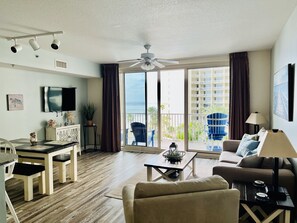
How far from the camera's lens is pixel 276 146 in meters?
2.03

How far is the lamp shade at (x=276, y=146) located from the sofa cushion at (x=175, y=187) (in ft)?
2.15

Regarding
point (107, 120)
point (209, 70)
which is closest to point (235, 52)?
point (209, 70)

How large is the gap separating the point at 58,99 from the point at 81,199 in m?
3.08

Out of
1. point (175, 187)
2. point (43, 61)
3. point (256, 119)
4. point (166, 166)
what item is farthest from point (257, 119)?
point (43, 61)

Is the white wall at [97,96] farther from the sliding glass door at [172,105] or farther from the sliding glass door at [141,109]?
the sliding glass door at [172,105]

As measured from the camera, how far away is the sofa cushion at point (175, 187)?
5.31 feet

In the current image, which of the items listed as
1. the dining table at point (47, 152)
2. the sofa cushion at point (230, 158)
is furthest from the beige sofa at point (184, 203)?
the dining table at point (47, 152)

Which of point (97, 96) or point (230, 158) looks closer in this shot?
point (230, 158)

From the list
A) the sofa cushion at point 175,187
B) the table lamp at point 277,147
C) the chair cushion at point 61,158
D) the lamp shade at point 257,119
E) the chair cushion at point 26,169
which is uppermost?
the lamp shade at point 257,119

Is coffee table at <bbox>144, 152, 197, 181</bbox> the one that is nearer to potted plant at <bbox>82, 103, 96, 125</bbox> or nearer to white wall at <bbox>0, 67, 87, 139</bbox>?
white wall at <bbox>0, 67, 87, 139</bbox>

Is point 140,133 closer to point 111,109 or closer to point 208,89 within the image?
point 111,109

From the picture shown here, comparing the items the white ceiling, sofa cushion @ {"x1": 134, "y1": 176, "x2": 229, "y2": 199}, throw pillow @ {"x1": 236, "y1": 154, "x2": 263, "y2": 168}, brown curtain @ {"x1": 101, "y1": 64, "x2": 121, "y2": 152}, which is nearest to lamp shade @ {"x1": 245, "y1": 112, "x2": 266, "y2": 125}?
the white ceiling

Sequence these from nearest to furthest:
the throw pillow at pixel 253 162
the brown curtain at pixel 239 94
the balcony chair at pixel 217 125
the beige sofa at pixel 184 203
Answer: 1. the beige sofa at pixel 184 203
2. the throw pillow at pixel 253 162
3. the brown curtain at pixel 239 94
4. the balcony chair at pixel 217 125

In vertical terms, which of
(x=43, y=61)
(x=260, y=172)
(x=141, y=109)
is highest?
(x=43, y=61)
